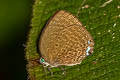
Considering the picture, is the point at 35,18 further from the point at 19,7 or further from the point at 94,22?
the point at 19,7

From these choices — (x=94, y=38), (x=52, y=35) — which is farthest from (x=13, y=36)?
(x=94, y=38)

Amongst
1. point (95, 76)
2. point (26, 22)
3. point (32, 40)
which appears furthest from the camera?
point (26, 22)

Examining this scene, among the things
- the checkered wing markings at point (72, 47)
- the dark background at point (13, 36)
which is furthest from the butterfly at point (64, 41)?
the dark background at point (13, 36)

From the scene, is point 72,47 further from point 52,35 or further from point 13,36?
point 13,36

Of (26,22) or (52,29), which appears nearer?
(52,29)

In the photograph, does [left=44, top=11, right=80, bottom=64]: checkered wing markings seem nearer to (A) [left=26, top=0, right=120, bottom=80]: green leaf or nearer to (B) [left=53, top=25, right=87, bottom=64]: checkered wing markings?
(B) [left=53, top=25, right=87, bottom=64]: checkered wing markings

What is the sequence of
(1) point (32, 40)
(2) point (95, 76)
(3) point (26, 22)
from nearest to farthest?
(2) point (95, 76) → (1) point (32, 40) → (3) point (26, 22)

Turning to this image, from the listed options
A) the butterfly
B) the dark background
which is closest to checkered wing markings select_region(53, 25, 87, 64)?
the butterfly

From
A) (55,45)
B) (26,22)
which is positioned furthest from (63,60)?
(26,22)
